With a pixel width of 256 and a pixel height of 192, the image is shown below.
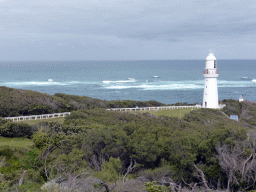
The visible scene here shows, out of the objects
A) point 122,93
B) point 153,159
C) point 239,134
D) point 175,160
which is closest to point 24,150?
point 153,159

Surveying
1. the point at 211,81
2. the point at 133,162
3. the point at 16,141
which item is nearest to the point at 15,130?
the point at 16,141

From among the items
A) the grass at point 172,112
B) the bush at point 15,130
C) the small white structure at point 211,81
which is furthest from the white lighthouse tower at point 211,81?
the bush at point 15,130

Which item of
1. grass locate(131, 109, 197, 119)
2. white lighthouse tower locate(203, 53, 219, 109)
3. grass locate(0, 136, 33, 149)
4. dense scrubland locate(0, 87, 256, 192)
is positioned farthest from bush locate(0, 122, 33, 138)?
white lighthouse tower locate(203, 53, 219, 109)

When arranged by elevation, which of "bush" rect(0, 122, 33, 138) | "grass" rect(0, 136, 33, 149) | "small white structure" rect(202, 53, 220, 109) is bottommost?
"grass" rect(0, 136, 33, 149)

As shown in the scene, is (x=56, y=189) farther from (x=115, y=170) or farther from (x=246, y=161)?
(x=246, y=161)

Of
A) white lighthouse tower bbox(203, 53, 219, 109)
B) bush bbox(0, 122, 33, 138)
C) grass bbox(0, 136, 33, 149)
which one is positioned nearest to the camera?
grass bbox(0, 136, 33, 149)

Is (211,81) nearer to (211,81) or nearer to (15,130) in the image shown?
(211,81)

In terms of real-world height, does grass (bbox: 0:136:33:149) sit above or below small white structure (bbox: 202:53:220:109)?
below

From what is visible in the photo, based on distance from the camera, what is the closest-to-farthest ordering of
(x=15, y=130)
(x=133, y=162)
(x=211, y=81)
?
1. (x=133, y=162)
2. (x=15, y=130)
3. (x=211, y=81)

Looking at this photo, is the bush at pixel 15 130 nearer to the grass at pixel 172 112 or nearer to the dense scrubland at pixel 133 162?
the dense scrubland at pixel 133 162

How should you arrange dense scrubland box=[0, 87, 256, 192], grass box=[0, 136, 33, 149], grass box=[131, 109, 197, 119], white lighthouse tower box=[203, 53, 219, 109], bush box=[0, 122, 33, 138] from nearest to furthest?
1. dense scrubland box=[0, 87, 256, 192]
2. grass box=[0, 136, 33, 149]
3. bush box=[0, 122, 33, 138]
4. grass box=[131, 109, 197, 119]
5. white lighthouse tower box=[203, 53, 219, 109]

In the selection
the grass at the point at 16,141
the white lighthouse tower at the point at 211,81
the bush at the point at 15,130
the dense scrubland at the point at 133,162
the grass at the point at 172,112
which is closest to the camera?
the dense scrubland at the point at 133,162

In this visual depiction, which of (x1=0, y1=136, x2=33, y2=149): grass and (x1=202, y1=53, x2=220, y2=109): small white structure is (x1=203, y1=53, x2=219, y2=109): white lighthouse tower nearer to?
(x1=202, y1=53, x2=220, y2=109): small white structure

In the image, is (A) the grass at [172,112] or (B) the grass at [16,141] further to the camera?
(A) the grass at [172,112]
